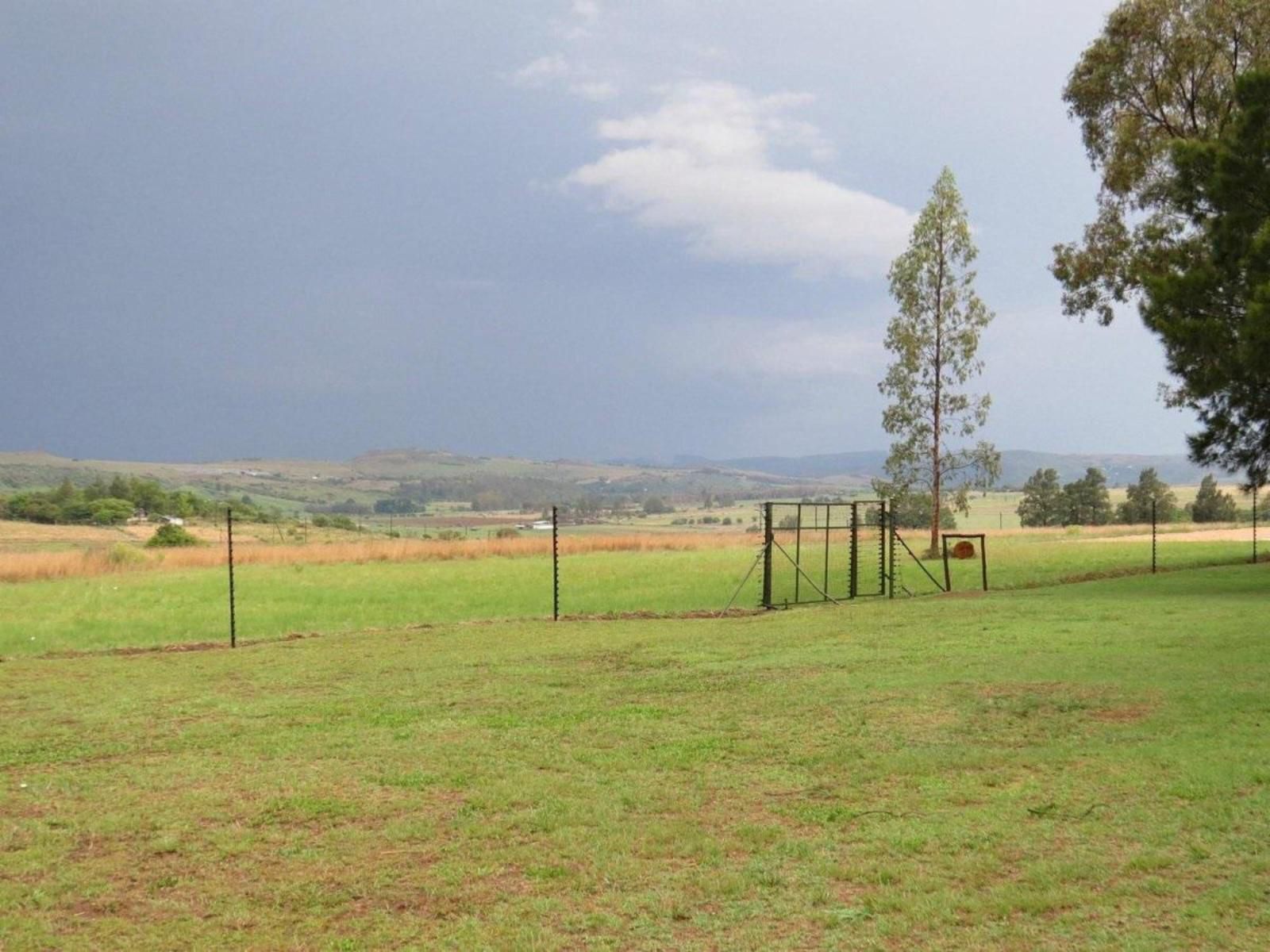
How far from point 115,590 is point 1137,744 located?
2711 cm

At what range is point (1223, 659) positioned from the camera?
39.7 ft

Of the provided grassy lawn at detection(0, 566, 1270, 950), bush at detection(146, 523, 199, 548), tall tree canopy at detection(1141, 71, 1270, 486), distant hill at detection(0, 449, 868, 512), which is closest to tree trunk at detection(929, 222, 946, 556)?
tall tree canopy at detection(1141, 71, 1270, 486)

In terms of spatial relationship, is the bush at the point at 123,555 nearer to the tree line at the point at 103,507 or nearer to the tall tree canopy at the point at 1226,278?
the tree line at the point at 103,507

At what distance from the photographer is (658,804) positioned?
7219 mm

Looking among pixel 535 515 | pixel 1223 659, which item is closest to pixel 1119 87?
pixel 1223 659

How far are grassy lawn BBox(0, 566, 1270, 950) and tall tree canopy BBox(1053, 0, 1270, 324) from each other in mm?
18922

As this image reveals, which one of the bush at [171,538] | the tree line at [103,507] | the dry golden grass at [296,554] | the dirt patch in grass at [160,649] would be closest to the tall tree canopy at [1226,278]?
the dirt patch in grass at [160,649]

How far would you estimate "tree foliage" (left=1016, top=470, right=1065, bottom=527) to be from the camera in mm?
91956

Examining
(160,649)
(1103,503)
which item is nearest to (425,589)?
(160,649)

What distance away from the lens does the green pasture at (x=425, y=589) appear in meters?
21.1

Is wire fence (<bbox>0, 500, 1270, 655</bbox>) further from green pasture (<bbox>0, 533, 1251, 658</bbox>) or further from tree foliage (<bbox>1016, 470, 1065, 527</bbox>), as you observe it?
tree foliage (<bbox>1016, 470, 1065, 527</bbox>)

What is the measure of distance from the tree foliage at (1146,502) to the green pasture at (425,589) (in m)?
44.1

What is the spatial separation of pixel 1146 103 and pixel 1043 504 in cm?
6880

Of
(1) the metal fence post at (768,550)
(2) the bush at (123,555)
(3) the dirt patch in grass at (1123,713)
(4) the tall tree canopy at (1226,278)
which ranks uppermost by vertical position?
(4) the tall tree canopy at (1226,278)
